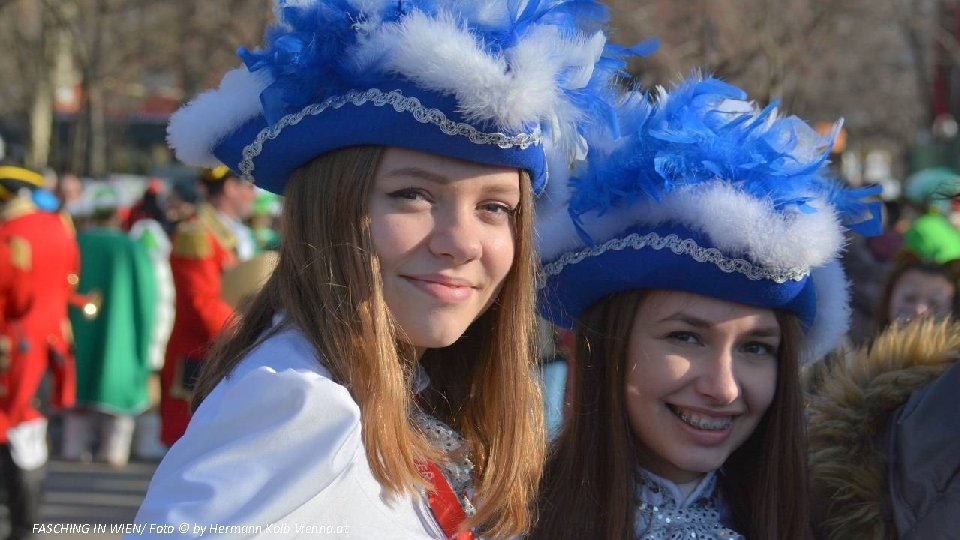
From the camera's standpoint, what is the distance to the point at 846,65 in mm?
26844

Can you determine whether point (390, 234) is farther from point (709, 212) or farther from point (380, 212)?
point (709, 212)

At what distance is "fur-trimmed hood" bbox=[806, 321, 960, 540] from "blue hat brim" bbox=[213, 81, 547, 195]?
100cm

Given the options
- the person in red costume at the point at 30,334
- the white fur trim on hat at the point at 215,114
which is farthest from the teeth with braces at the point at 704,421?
the person in red costume at the point at 30,334

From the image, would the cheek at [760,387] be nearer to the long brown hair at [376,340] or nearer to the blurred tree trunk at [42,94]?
the long brown hair at [376,340]

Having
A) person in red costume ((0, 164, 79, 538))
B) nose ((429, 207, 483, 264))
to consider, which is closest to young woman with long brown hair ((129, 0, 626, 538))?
nose ((429, 207, 483, 264))

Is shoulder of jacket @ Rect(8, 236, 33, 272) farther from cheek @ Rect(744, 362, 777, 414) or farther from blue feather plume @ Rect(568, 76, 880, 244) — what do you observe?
cheek @ Rect(744, 362, 777, 414)

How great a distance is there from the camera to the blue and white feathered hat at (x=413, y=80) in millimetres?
2145

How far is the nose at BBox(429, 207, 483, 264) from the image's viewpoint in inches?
86.2

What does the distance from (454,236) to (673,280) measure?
0.66 meters

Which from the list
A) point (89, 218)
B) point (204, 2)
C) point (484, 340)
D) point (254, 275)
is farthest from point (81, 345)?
point (204, 2)

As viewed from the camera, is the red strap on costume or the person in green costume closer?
the red strap on costume

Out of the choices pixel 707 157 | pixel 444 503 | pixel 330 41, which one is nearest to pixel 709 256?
pixel 707 157

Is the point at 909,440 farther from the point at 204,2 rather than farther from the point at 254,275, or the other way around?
the point at 204,2

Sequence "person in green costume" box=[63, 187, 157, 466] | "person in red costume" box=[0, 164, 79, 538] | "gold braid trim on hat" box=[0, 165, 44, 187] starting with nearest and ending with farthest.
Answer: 1. "person in red costume" box=[0, 164, 79, 538]
2. "gold braid trim on hat" box=[0, 165, 44, 187]
3. "person in green costume" box=[63, 187, 157, 466]
